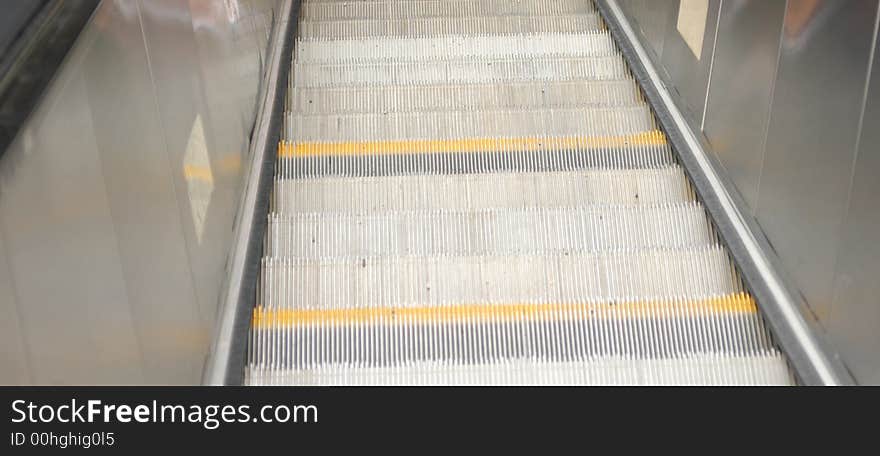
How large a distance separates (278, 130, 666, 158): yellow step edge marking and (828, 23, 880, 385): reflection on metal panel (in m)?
2.03

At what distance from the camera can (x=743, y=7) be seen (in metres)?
4.55

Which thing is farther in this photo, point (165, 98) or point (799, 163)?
point (799, 163)

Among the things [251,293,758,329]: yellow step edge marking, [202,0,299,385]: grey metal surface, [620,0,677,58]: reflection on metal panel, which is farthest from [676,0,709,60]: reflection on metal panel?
[202,0,299,385]: grey metal surface

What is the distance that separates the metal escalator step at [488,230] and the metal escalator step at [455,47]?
2.35 metres

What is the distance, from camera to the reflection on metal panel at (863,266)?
10.1 ft

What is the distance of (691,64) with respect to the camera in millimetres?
5355

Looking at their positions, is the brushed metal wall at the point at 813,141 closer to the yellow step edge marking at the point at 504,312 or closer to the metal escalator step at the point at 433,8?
the yellow step edge marking at the point at 504,312

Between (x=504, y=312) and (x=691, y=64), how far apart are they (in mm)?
2144

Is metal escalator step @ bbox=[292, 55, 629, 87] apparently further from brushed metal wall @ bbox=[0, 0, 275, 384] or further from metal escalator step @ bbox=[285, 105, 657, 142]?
brushed metal wall @ bbox=[0, 0, 275, 384]

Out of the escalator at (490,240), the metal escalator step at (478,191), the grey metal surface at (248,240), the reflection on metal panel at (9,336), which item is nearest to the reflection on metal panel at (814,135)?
the escalator at (490,240)

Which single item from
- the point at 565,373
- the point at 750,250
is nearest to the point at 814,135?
the point at 750,250
